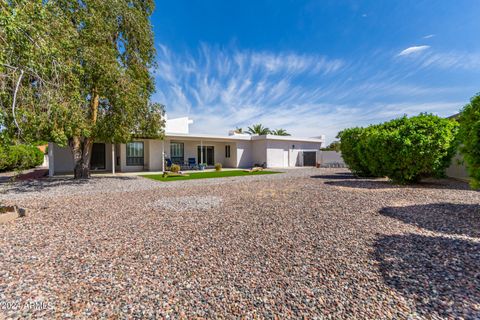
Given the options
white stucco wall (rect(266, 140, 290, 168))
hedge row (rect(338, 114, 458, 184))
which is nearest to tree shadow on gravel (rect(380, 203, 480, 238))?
hedge row (rect(338, 114, 458, 184))

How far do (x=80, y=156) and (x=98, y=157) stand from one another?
5.34 m

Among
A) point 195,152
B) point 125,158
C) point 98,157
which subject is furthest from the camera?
point 195,152

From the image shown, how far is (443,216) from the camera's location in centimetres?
485

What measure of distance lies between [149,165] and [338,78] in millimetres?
14999

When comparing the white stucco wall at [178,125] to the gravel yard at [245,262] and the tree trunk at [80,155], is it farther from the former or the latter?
the gravel yard at [245,262]

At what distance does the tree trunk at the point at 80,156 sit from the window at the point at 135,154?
4.70 metres

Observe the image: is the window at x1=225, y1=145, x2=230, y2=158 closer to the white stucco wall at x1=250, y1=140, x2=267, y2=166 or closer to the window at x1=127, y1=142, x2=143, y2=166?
the white stucco wall at x1=250, y1=140, x2=267, y2=166

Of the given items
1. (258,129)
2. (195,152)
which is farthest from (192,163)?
(258,129)

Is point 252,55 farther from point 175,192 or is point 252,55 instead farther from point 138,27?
point 175,192

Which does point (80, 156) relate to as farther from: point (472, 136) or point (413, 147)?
point (413, 147)

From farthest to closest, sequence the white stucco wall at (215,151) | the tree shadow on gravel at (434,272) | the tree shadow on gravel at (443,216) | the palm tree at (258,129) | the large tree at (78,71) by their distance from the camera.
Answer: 1. the palm tree at (258,129)
2. the white stucco wall at (215,151)
3. the tree shadow on gravel at (443,216)
4. the large tree at (78,71)
5. the tree shadow on gravel at (434,272)

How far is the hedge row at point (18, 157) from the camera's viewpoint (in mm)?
4816

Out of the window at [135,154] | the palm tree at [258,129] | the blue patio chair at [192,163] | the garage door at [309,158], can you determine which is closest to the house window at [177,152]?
the blue patio chair at [192,163]

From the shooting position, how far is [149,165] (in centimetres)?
1712
